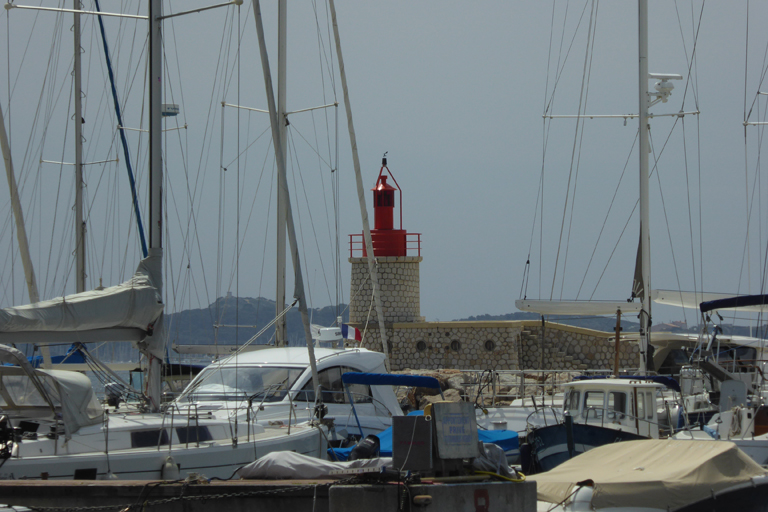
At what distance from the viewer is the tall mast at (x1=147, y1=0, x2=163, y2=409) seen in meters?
10.3

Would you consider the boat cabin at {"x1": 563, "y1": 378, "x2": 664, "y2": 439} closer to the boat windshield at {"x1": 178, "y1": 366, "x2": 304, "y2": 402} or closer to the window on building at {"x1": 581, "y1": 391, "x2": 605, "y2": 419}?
the window on building at {"x1": 581, "y1": 391, "x2": 605, "y2": 419}

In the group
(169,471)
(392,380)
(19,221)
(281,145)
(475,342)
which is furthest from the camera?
(475,342)

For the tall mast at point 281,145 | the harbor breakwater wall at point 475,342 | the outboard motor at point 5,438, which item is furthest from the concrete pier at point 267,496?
the harbor breakwater wall at point 475,342

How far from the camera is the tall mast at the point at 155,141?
10312 millimetres

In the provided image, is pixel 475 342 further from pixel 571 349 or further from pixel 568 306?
pixel 568 306

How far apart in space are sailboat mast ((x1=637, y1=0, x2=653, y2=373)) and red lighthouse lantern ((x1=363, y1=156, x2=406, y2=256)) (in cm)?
1238

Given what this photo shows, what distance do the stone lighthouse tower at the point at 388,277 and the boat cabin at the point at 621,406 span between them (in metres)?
15.2

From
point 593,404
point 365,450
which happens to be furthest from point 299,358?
point 593,404

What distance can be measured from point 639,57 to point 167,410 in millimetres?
13383

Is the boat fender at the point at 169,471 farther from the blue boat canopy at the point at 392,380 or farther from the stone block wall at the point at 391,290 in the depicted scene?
the stone block wall at the point at 391,290

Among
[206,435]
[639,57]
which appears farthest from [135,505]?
[639,57]

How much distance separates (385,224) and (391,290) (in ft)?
9.91

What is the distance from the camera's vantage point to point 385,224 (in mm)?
29500

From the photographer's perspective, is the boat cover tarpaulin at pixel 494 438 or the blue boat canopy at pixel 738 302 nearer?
the boat cover tarpaulin at pixel 494 438
